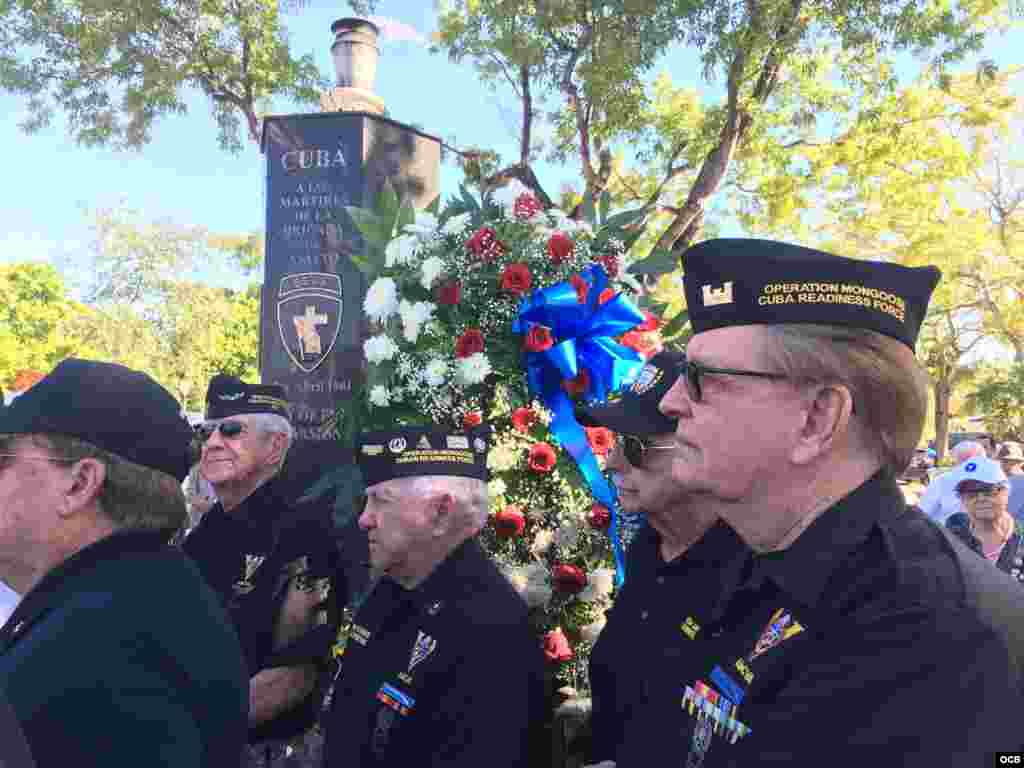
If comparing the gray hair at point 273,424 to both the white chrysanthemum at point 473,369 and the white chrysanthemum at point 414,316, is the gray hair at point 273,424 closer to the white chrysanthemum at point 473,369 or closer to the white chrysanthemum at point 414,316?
the white chrysanthemum at point 414,316

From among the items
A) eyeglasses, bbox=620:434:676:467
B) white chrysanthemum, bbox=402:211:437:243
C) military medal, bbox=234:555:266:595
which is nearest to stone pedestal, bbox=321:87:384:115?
white chrysanthemum, bbox=402:211:437:243

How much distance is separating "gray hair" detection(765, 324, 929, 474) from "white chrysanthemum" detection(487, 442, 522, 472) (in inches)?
76.7

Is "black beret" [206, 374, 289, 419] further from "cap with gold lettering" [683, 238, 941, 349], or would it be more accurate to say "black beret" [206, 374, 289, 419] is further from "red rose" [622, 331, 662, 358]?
"cap with gold lettering" [683, 238, 941, 349]

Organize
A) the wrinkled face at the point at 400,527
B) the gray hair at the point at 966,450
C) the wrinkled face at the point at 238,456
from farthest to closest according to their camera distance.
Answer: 1. the gray hair at the point at 966,450
2. the wrinkled face at the point at 238,456
3. the wrinkled face at the point at 400,527

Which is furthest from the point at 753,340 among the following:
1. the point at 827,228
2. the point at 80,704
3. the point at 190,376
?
the point at 190,376

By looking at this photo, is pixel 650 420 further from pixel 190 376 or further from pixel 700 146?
pixel 190 376

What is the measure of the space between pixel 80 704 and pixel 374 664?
1180mm

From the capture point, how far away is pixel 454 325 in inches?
125

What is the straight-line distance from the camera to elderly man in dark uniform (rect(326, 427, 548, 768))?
226 cm

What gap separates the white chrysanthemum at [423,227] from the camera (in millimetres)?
3275

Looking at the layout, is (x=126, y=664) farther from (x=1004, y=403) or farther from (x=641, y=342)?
(x=1004, y=403)

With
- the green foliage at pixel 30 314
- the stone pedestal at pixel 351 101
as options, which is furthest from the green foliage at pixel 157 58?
the green foliage at pixel 30 314

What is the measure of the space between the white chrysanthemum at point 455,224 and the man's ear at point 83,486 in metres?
1.79

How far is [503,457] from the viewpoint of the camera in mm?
3246
